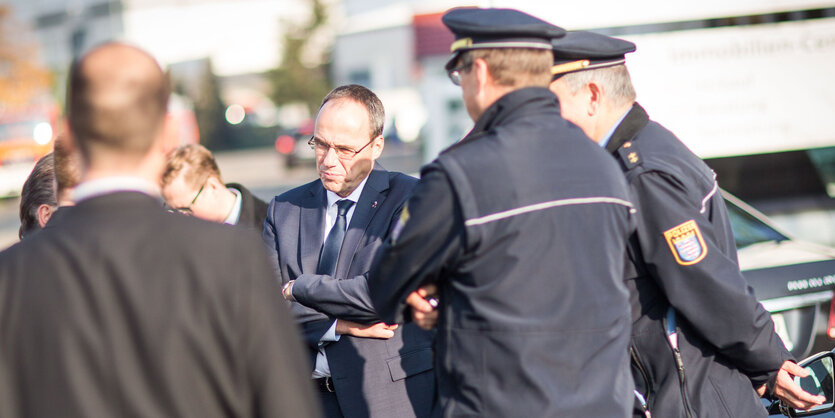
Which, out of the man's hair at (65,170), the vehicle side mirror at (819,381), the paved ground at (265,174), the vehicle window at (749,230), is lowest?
the paved ground at (265,174)

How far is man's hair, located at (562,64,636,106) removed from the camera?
253 cm

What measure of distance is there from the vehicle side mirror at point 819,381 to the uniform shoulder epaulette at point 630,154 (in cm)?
89

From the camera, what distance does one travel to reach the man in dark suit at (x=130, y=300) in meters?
1.39

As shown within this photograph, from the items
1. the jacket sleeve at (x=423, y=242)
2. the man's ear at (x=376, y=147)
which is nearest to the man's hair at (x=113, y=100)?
the jacket sleeve at (x=423, y=242)

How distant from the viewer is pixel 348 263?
2.83m

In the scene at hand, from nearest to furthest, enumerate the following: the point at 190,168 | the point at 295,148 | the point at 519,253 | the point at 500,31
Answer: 1. the point at 519,253
2. the point at 500,31
3. the point at 190,168
4. the point at 295,148

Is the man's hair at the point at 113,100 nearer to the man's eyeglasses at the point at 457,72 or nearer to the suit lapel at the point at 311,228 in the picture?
the man's eyeglasses at the point at 457,72

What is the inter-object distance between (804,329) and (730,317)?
1.72m

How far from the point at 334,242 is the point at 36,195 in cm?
128

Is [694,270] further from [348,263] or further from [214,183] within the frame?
[214,183]

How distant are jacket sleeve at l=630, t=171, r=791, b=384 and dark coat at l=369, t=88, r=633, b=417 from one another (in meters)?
0.37

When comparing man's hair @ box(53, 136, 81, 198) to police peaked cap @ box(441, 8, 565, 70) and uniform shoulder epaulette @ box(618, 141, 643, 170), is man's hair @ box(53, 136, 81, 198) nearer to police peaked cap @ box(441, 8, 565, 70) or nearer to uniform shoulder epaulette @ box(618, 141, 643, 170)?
police peaked cap @ box(441, 8, 565, 70)

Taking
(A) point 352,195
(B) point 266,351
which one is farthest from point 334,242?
(B) point 266,351

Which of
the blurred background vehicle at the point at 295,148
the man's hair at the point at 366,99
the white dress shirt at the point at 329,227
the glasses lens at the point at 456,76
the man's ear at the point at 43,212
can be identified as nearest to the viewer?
the glasses lens at the point at 456,76
